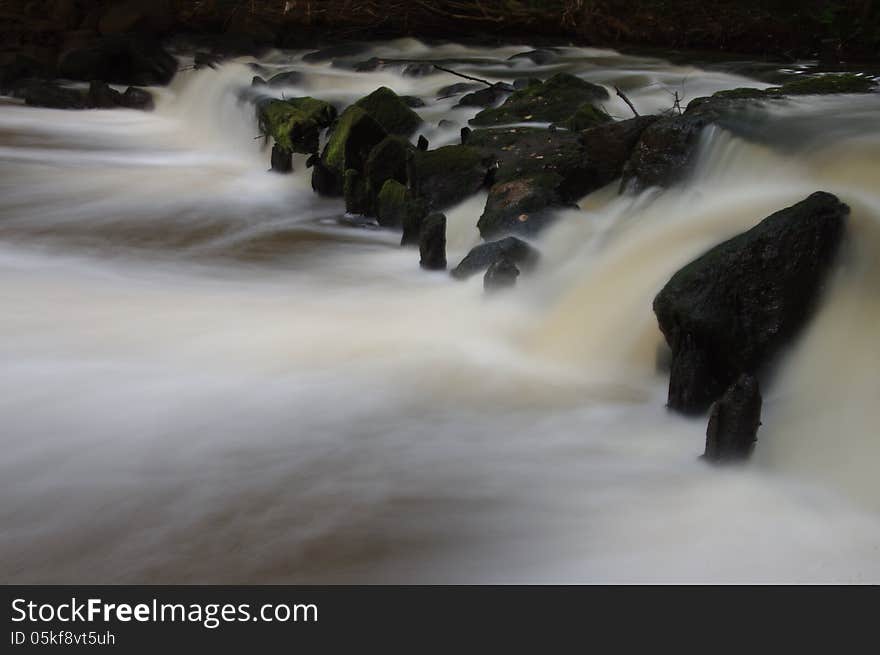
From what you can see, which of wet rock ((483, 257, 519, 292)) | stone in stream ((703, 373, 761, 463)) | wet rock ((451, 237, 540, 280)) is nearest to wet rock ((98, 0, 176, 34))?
wet rock ((451, 237, 540, 280))

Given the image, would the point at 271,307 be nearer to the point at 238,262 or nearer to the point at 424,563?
the point at 238,262

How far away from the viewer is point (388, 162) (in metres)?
7.51

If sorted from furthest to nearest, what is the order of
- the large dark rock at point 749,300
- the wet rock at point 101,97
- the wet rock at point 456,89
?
the wet rock at point 101,97 < the wet rock at point 456,89 < the large dark rock at point 749,300

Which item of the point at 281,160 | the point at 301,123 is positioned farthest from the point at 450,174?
the point at 281,160

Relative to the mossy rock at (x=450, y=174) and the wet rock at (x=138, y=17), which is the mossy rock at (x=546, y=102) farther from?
the wet rock at (x=138, y=17)

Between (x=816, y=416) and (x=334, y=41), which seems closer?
(x=816, y=416)

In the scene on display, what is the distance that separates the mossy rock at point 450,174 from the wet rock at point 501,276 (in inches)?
61.3

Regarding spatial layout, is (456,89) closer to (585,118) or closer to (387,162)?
(387,162)

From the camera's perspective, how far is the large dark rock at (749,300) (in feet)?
12.4

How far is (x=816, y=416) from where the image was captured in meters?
3.54

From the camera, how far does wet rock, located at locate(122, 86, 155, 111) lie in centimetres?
1344

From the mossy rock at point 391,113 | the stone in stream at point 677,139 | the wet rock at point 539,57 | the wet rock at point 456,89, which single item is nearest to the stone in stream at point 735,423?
the stone in stream at point 677,139
